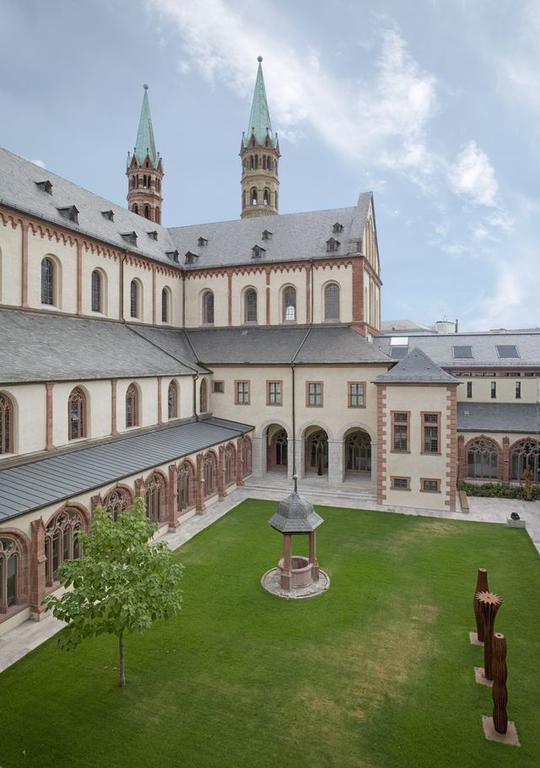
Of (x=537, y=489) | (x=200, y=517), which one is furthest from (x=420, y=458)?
(x=200, y=517)

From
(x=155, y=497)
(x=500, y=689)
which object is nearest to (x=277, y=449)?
A: (x=155, y=497)

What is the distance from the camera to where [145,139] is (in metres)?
53.0

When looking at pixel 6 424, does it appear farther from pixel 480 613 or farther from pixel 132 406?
pixel 480 613

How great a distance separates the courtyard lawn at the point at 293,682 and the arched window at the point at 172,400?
1320cm

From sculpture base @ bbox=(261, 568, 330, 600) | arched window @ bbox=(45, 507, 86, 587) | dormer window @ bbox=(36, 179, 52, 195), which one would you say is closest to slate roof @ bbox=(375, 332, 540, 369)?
sculpture base @ bbox=(261, 568, 330, 600)

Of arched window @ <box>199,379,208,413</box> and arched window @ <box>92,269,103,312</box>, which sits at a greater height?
arched window @ <box>92,269,103,312</box>

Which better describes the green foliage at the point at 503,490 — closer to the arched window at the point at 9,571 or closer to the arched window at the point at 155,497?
the arched window at the point at 155,497

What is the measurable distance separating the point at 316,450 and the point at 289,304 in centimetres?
1227

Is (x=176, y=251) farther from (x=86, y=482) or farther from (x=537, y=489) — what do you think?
(x=537, y=489)

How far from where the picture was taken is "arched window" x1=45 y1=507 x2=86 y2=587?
17.9 m

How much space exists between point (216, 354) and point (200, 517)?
14532mm

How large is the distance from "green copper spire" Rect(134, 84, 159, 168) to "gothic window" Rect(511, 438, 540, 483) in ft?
148

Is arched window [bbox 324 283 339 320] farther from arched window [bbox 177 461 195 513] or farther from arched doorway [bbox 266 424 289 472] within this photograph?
arched window [bbox 177 461 195 513]

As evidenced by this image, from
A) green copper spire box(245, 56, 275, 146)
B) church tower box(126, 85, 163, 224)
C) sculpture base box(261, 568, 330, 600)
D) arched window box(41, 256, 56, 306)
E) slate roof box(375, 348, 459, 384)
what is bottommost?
sculpture base box(261, 568, 330, 600)
